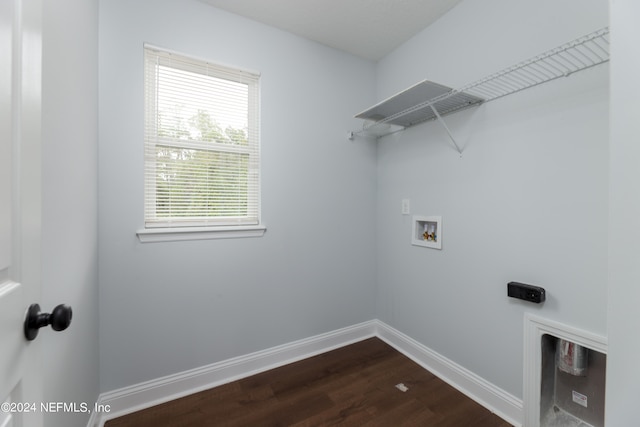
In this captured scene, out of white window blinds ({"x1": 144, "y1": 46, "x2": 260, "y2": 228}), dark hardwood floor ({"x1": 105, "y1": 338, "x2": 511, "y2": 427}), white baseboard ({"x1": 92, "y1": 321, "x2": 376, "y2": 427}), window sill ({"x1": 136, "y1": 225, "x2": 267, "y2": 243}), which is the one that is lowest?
dark hardwood floor ({"x1": 105, "y1": 338, "x2": 511, "y2": 427})

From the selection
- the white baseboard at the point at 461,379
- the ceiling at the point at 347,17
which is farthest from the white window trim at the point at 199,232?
the white baseboard at the point at 461,379

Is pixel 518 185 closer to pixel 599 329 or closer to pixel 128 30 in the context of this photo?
pixel 599 329

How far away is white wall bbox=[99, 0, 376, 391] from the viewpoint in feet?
5.11

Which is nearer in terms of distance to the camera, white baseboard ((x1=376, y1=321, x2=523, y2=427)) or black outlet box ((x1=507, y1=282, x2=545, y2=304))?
black outlet box ((x1=507, y1=282, x2=545, y2=304))

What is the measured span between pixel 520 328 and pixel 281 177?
5.96ft

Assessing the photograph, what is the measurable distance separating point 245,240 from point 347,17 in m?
1.80

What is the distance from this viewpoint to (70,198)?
1.08m

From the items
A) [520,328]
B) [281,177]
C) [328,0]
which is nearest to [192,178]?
[281,177]

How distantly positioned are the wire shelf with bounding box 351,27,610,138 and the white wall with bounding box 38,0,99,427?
1625 mm

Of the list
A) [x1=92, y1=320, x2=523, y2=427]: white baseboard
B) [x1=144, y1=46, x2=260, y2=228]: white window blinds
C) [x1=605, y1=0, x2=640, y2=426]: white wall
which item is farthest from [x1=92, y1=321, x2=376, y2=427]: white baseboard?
[x1=605, y1=0, x2=640, y2=426]: white wall

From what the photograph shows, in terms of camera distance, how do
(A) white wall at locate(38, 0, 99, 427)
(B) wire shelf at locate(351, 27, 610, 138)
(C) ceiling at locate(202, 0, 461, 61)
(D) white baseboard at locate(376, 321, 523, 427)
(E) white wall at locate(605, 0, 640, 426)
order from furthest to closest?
(C) ceiling at locate(202, 0, 461, 61)
(D) white baseboard at locate(376, 321, 523, 427)
(B) wire shelf at locate(351, 27, 610, 138)
(A) white wall at locate(38, 0, 99, 427)
(E) white wall at locate(605, 0, 640, 426)

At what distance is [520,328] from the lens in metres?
1.48

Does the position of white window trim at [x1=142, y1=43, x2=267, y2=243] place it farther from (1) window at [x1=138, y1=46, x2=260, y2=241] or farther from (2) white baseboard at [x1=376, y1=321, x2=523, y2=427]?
(2) white baseboard at [x1=376, y1=321, x2=523, y2=427]

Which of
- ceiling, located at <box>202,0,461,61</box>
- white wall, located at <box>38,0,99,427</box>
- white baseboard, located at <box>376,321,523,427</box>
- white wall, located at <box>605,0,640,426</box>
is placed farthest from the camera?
ceiling, located at <box>202,0,461,61</box>
